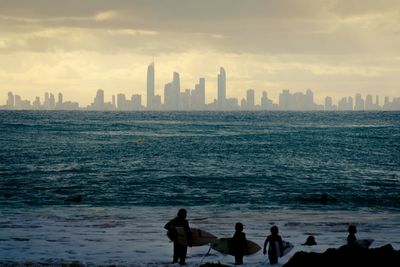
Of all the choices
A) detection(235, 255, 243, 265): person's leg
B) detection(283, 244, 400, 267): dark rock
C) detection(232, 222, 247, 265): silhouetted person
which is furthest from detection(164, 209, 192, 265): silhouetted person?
detection(283, 244, 400, 267): dark rock

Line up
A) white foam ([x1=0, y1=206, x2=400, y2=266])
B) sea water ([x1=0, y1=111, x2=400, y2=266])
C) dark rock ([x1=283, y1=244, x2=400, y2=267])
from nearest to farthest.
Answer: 1. dark rock ([x1=283, y1=244, x2=400, y2=267])
2. white foam ([x1=0, y1=206, x2=400, y2=266])
3. sea water ([x1=0, y1=111, x2=400, y2=266])

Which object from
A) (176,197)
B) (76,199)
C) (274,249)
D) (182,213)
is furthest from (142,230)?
(176,197)

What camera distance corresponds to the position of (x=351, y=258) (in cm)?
1241

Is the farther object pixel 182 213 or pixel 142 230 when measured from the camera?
pixel 142 230

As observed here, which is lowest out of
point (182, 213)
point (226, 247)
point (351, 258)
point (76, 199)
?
point (76, 199)

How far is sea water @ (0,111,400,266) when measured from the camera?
1945cm

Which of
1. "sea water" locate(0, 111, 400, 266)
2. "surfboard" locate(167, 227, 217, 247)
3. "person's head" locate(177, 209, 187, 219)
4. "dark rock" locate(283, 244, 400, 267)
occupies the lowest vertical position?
"sea water" locate(0, 111, 400, 266)

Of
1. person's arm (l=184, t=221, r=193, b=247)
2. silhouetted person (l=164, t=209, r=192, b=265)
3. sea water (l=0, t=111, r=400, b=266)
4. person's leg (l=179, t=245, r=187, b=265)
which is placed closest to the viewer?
silhouetted person (l=164, t=209, r=192, b=265)

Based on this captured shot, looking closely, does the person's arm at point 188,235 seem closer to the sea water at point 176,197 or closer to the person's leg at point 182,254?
the person's leg at point 182,254

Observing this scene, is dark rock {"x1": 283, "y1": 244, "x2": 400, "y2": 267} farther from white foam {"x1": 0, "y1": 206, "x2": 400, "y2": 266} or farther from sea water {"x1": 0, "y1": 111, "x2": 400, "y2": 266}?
sea water {"x1": 0, "y1": 111, "x2": 400, "y2": 266}

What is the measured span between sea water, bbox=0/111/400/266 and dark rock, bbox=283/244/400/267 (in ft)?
13.9

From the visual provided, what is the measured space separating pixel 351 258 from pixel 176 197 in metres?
23.5

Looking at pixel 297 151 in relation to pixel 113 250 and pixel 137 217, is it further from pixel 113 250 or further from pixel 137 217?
pixel 113 250

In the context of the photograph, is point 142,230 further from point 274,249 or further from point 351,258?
point 351,258
